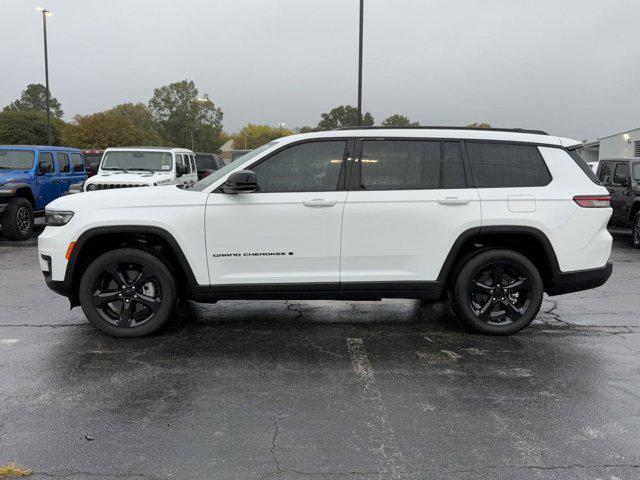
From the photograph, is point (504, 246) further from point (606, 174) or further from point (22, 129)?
point (22, 129)

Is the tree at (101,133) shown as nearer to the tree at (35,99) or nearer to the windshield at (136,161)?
the windshield at (136,161)

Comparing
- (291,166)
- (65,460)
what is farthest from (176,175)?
(65,460)

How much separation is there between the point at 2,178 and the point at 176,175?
3.47m

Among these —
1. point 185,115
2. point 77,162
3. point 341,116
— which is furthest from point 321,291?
point 185,115

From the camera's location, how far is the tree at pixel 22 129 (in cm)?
5631

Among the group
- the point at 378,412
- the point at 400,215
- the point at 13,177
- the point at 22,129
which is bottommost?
the point at 378,412

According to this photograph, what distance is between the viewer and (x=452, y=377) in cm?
426

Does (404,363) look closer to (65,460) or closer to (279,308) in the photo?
(279,308)

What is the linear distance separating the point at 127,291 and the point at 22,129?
59920mm

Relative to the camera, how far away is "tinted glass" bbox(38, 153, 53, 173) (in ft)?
40.3

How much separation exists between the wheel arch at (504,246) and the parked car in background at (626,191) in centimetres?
738

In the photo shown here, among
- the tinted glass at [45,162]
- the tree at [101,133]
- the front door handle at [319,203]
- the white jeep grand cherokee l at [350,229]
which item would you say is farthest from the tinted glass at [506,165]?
the tree at [101,133]

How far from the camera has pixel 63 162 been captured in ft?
43.4

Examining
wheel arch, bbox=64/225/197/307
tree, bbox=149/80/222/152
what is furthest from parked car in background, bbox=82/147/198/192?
tree, bbox=149/80/222/152
